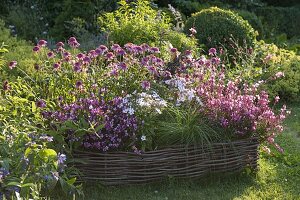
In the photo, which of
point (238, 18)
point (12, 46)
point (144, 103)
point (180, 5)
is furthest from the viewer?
point (180, 5)

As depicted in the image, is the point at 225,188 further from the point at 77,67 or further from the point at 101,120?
the point at 77,67

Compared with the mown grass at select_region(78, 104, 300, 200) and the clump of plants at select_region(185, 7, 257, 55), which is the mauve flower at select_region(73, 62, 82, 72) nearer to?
the mown grass at select_region(78, 104, 300, 200)

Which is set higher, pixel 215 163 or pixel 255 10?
pixel 255 10

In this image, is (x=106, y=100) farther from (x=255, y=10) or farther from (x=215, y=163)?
(x=255, y=10)

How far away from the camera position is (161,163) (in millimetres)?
4734

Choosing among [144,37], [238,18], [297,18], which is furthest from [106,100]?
[297,18]

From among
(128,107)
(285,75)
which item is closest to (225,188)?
(128,107)

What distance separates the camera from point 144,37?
720 cm

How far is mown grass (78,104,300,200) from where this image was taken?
4.57m

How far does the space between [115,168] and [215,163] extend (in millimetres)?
905

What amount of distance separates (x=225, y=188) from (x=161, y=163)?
1.96ft

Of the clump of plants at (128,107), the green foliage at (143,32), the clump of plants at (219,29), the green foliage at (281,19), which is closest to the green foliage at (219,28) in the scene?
the clump of plants at (219,29)

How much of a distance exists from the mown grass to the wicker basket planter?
0.23 ft

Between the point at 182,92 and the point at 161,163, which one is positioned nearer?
the point at 161,163
